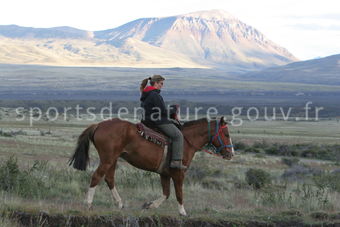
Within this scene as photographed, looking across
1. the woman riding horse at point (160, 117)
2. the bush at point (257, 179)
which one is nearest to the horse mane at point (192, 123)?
the woman riding horse at point (160, 117)

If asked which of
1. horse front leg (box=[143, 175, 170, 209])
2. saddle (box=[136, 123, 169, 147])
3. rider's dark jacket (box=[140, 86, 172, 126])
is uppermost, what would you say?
rider's dark jacket (box=[140, 86, 172, 126])

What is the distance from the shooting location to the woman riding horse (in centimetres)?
1017

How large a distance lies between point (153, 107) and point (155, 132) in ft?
1.56

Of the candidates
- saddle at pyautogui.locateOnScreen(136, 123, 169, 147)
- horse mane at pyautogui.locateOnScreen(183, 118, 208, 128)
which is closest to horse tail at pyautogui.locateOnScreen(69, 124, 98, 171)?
saddle at pyautogui.locateOnScreen(136, 123, 169, 147)

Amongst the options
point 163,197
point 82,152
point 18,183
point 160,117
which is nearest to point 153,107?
point 160,117

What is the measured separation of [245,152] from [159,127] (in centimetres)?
2998

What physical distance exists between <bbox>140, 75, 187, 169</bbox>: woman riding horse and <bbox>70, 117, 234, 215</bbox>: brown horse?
0.84 feet

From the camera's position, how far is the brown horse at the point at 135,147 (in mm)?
9820

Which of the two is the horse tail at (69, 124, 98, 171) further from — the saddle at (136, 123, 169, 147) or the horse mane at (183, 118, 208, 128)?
the horse mane at (183, 118, 208, 128)

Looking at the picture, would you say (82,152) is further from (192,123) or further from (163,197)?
(192,123)

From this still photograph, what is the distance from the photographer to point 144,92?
1041cm

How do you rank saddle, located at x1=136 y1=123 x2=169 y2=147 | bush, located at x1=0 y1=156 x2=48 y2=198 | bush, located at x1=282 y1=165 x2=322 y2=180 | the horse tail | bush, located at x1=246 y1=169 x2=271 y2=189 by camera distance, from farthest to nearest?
bush, located at x1=282 y1=165 x2=322 y2=180, bush, located at x1=246 y1=169 x2=271 y2=189, bush, located at x1=0 y1=156 x2=48 y2=198, the horse tail, saddle, located at x1=136 y1=123 x2=169 y2=147

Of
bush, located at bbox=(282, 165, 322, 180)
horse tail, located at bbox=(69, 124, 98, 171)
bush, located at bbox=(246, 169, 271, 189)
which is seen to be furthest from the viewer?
bush, located at bbox=(282, 165, 322, 180)

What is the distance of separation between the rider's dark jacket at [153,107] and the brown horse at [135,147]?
0.46 metres
